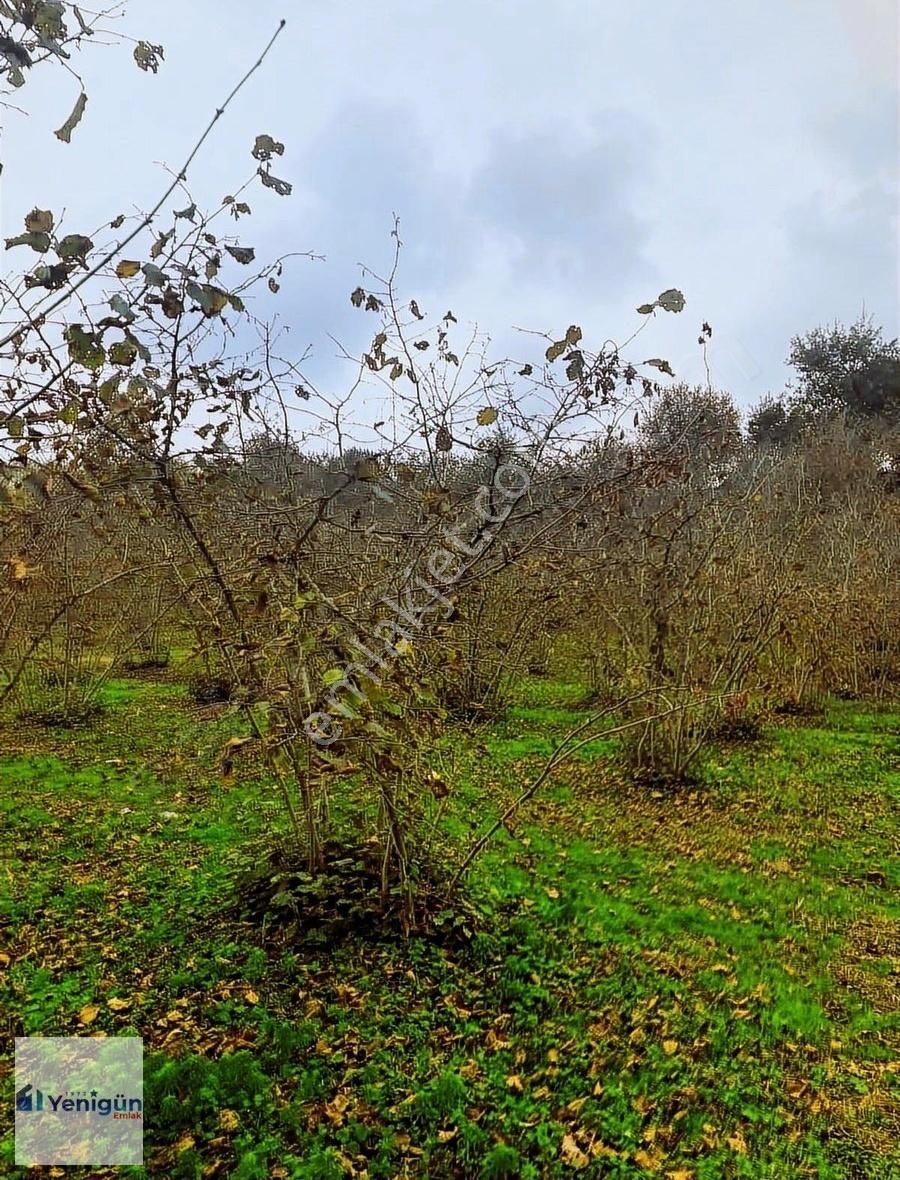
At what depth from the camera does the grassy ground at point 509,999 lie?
2.14 meters

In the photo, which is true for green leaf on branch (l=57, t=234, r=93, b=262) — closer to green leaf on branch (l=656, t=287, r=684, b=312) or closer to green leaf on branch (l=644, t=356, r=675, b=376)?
green leaf on branch (l=656, t=287, r=684, b=312)

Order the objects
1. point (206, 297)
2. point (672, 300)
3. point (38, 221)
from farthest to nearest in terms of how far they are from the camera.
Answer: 1. point (672, 300)
2. point (206, 297)
3. point (38, 221)

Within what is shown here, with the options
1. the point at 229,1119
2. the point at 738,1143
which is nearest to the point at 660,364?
the point at 738,1143

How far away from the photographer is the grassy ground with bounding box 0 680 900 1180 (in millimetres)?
2139

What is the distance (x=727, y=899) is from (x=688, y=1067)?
1382mm

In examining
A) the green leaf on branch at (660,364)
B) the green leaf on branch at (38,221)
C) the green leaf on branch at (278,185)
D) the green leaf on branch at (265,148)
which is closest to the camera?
the green leaf on branch at (38,221)

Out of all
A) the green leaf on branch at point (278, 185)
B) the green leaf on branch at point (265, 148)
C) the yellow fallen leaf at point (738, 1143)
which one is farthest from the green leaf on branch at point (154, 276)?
the yellow fallen leaf at point (738, 1143)

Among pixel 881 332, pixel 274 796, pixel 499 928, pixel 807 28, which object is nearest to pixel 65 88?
pixel 499 928

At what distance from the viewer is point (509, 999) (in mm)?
2760

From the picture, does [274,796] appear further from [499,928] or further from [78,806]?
[499,928]

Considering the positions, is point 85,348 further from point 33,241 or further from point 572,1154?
point 572,1154

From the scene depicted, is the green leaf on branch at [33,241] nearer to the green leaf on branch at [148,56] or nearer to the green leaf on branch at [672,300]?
the green leaf on branch at [148,56]

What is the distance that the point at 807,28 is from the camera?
15.3 feet

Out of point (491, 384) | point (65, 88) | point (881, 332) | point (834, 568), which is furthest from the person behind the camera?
point (881, 332)
